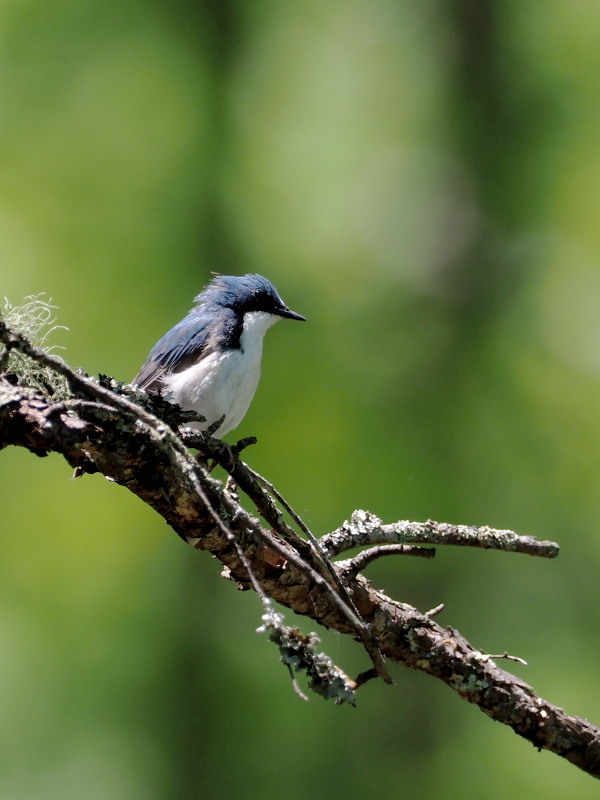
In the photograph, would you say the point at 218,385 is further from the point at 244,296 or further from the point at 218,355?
the point at 244,296

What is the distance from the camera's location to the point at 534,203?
625cm

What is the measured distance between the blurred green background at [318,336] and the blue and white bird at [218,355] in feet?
4.90

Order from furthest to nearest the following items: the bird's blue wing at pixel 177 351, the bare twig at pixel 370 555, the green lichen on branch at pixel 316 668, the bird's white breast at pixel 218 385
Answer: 1. the bird's blue wing at pixel 177 351
2. the bird's white breast at pixel 218 385
3. the bare twig at pixel 370 555
4. the green lichen on branch at pixel 316 668

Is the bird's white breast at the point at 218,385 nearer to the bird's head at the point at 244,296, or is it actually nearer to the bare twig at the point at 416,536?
the bird's head at the point at 244,296

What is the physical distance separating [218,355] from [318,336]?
260cm

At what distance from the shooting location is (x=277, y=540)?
1600mm

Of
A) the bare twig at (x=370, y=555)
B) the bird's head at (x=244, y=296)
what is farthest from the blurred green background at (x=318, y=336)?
the bare twig at (x=370, y=555)

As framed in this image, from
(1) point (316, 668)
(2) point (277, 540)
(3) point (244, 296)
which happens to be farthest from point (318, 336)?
(1) point (316, 668)

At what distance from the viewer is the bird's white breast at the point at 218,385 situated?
124 inches

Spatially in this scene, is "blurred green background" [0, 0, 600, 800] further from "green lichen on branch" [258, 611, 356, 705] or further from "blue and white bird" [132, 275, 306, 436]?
"green lichen on branch" [258, 611, 356, 705]

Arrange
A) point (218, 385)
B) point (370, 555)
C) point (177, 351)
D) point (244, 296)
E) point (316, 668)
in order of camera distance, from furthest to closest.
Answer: point (244, 296), point (177, 351), point (218, 385), point (370, 555), point (316, 668)

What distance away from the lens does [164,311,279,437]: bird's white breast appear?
316 centimetres

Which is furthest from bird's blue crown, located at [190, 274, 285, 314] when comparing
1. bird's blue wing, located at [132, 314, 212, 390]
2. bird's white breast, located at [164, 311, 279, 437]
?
bird's white breast, located at [164, 311, 279, 437]

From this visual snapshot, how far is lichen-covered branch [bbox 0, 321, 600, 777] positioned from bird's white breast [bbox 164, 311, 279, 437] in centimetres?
112
